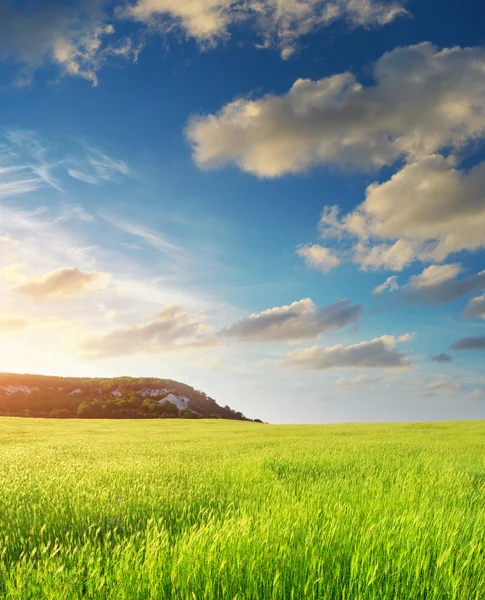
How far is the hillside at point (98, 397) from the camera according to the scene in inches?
3935

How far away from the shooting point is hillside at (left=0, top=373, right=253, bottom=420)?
328 feet

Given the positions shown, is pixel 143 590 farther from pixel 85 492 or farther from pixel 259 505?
pixel 85 492

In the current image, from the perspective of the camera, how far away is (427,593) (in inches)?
125

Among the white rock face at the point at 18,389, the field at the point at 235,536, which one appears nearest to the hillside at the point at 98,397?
the white rock face at the point at 18,389

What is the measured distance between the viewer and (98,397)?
129500 millimetres

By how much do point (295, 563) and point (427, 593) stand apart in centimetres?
96

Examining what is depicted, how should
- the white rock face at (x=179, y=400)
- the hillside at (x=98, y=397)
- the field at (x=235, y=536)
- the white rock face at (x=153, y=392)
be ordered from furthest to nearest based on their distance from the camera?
the white rock face at (x=179, y=400)
the white rock face at (x=153, y=392)
the hillside at (x=98, y=397)
the field at (x=235, y=536)

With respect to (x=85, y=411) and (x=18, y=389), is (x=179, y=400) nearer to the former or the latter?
(x=18, y=389)

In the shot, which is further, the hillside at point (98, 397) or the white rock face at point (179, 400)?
the white rock face at point (179, 400)

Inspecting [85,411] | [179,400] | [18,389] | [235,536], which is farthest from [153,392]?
[235,536]

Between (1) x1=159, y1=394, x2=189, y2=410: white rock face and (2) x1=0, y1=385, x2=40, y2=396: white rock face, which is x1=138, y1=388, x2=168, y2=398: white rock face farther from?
(2) x1=0, y1=385, x2=40, y2=396: white rock face

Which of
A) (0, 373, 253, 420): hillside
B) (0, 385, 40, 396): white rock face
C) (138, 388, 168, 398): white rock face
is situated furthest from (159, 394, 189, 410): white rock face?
(0, 385, 40, 396): white rock face

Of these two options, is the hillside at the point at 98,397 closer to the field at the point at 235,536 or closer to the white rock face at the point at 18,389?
the white rock face at the point at 18,389

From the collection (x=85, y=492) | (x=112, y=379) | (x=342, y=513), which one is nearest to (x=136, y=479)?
(x=85, y=492)
